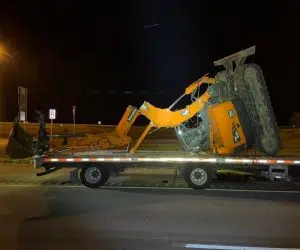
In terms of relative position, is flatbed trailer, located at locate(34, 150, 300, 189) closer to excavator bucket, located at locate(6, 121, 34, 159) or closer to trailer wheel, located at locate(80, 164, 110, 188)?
trailer wheel, located at locate(80, 164, 110, 188)

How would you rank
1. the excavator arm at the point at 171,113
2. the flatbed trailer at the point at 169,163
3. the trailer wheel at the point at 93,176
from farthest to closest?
the excavator arm at the point at 171,113
the trailer wheel at the point at 93,176
the flatbed trailer at the point at 169,163

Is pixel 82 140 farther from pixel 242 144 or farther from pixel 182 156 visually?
pixel 242 144

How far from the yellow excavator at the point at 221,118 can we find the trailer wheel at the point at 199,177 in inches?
29.4

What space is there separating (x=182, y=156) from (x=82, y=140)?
377 centimetres

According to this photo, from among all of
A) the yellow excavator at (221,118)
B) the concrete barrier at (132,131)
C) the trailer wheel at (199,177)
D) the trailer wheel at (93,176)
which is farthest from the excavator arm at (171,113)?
the concrete barrier at (132,131)

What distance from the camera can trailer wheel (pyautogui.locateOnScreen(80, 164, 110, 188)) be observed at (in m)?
15.6

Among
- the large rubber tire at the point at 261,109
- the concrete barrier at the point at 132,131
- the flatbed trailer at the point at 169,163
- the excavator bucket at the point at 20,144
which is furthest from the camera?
the concrete barrier at the point at 132,131

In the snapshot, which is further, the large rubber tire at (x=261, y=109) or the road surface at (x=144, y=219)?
the large rubber tire at (x=261, y=109)

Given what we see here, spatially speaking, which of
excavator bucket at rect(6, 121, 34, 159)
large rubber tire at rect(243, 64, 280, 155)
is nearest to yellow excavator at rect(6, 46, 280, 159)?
large rubber tire at rect(243, 64, 280, 155)

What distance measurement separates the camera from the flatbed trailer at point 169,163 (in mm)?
14562

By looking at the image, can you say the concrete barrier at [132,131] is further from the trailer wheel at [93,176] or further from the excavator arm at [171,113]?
the trailer wheel at [93,176]

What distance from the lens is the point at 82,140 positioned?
678 inches

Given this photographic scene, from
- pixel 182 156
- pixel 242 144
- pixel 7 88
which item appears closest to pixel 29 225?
pixel 182 156

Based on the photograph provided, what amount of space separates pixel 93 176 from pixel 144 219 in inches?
205
